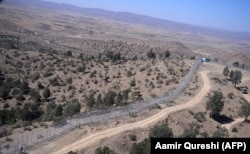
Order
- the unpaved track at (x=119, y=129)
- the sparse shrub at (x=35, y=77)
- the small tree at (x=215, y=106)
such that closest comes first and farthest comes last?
the unpaved track at (x=119, y=129), the small tree at (x=215, y=106), the sparse shrub at (x=35, y=77)

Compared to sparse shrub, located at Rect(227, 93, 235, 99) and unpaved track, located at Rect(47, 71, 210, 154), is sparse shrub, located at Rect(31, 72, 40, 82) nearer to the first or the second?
unpaved track, located at Rect(47, 71, 210, 154)

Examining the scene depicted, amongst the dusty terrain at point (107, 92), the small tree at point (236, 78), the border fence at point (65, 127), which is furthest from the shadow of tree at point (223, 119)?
the small tree at point (236, 78)

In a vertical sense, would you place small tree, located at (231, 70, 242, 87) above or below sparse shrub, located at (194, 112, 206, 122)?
above

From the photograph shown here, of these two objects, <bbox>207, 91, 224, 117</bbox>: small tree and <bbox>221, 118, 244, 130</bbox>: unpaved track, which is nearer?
<bbox>221, 118, 244, 130</bbox>: unpaved track

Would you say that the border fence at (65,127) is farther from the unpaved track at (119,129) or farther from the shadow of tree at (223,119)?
the shadow of tree at (223,119)

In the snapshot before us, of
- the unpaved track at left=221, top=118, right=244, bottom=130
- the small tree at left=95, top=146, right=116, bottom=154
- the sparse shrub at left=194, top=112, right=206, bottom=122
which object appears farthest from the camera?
the unpaved track at left=221, top=118, right=244, bottom=130

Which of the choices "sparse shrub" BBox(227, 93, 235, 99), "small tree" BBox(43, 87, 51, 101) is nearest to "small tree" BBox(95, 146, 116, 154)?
"small tree" BBox(43, 87, 51, 101)

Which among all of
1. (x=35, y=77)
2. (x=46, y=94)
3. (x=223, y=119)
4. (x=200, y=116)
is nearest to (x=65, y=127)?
(x=200, y=116)

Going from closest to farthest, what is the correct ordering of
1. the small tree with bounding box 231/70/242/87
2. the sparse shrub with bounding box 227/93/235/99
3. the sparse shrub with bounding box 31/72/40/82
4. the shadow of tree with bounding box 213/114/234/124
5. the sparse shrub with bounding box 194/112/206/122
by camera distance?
1. the sparse shrub with bounding box 194/112/206/122
2. the shadow of tree with bounding box 213/114/234/124
3. the sparse shrub with bounding box 227/93/235/99
4. the sparse shrub with bounding box 31/72/40/82
5. the small tree with bounding box 231/70/242/87

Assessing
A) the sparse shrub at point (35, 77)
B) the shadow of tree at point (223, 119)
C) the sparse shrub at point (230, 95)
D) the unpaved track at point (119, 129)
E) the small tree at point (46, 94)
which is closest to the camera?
the unpaved track at point (119, 129)

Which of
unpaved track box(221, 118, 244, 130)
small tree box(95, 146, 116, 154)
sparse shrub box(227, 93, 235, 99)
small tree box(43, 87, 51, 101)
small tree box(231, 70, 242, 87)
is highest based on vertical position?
small tree box(95, 146, 116, 154)

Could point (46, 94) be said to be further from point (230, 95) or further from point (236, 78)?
point (236, 78)
